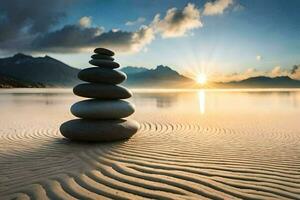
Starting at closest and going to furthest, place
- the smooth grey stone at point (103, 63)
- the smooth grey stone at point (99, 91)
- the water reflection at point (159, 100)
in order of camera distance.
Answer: the smooth grey stone at point (99, 91) < the smooth grey stone at point (103, 63) < the water reflection at point (159, 100)

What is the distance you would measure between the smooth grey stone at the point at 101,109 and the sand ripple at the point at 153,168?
1.06 meters

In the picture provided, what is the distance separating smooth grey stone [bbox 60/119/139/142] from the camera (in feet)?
31.3

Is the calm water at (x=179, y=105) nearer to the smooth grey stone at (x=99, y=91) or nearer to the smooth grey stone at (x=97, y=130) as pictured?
the smooth grey stone at (x=99, y=91)

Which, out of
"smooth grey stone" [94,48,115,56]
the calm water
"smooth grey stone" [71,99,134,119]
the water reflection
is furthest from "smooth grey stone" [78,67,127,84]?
the water reflection

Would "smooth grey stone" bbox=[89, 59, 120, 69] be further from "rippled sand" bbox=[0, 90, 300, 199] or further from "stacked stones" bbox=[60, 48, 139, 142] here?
"rippled sand" bbox=[0, 90, 300, 199]

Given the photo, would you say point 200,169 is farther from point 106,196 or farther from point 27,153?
point 27,153

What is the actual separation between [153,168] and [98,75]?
4859mm

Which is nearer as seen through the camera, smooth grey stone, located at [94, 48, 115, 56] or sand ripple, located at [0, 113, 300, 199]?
sand ripple, located at [0, 113, 300, 199]

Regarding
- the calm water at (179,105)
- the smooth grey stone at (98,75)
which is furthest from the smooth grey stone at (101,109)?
the calm water at (179,105)

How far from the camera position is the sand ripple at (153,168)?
5.23 metres

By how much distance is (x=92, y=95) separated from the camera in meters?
10.3

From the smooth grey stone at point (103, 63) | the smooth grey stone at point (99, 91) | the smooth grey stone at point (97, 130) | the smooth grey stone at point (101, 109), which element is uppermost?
the smooth grey stone at point (103, 63)

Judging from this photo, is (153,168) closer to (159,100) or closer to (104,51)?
(104,51)

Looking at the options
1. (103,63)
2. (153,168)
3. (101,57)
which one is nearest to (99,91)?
(103,63)
